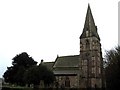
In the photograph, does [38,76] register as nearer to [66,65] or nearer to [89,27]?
[66,65]

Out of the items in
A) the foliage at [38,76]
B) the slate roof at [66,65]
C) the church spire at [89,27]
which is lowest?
the foliage at [38,76]

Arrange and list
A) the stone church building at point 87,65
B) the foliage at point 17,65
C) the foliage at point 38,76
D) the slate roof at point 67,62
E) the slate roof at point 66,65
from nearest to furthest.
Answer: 1. the foliage at point 38,76
2. the stone church building at point 87,65
3. the slate roof at point 66,65
4. the slate roof at point 67,62
5. the foliage at point 17,65

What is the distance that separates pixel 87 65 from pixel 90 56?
2.95m

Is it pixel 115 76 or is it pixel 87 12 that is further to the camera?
pixel 87 12

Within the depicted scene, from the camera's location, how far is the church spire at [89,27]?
67.0 m

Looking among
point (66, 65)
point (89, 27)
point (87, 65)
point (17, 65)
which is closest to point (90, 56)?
point (87, 65)

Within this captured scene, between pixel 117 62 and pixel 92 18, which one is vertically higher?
pixel 92 18

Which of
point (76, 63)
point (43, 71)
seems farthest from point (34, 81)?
point (76, 63)

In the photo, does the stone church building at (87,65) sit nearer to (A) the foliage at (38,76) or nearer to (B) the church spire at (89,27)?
(B) the church spire at (89,27)

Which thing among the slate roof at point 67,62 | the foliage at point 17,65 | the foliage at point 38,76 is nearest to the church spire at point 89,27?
the slate roof at point 67,62

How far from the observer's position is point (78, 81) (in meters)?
65.7

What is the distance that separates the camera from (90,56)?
6550cm

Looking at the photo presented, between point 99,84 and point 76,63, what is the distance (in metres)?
→ 11.4

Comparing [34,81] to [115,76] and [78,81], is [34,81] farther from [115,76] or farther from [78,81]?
[115,76]
